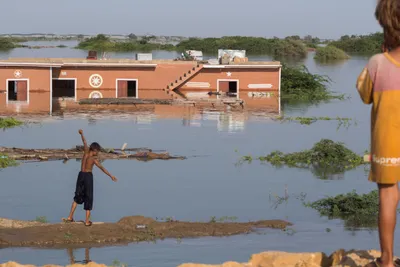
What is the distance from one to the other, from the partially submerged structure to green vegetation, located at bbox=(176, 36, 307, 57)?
41829 mm

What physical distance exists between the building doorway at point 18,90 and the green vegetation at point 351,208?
2192 centimetres

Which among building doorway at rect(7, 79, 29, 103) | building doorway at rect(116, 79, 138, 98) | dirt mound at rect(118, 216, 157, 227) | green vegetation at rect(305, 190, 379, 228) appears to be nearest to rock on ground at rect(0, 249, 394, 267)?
dirt mound at rect(118, 216, 157, 227)

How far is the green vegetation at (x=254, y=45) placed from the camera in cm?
8144

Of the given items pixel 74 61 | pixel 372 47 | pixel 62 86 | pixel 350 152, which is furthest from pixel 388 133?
pixel 372 47

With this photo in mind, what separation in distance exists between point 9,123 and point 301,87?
59.0 feet

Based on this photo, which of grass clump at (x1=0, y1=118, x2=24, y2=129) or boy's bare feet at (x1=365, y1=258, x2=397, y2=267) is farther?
grass clump at (x1=0, y1=118, x2=24, y2=129)

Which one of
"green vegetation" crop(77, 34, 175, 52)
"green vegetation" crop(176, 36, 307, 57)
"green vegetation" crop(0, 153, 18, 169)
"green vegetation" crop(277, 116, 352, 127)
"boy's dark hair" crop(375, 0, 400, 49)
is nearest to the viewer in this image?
"boy's dark hair" crop(375, 0, 400, 49)

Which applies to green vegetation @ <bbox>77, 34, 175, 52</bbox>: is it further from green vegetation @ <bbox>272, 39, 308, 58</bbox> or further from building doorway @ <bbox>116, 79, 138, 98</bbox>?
building doorway @ <bbox>116, 79, 138, 98</bbox>

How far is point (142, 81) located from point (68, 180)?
20.3 m

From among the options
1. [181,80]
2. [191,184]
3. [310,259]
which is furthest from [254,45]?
[310,259]

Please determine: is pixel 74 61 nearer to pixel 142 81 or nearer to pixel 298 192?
pixel 142 81

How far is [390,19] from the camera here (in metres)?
4.81

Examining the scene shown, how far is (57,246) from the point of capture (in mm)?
11195

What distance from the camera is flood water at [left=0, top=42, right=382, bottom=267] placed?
462 inches
